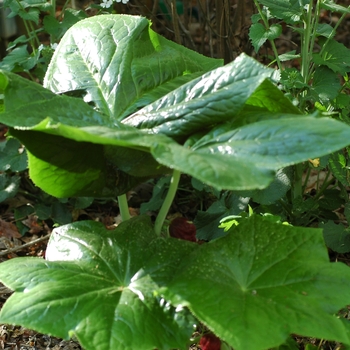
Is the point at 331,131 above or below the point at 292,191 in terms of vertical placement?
above

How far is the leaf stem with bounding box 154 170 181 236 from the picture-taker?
3.99 ft

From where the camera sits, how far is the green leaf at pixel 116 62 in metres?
1.39

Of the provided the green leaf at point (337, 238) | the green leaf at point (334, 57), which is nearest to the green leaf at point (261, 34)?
the green leaf at point (334, 57)

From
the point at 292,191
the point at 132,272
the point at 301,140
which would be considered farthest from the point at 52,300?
the point at 292,191

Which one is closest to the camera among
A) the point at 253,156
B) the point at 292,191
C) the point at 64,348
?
the point at 253,156

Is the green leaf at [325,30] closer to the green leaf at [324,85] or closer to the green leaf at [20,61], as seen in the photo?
the green leaf at [324,85]

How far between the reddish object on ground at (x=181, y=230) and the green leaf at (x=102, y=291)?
8 centimetres

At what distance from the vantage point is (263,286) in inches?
46.1

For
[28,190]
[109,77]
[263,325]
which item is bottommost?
[28,190]

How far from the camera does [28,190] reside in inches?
103

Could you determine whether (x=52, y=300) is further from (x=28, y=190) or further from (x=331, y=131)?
(x=28, y=190)

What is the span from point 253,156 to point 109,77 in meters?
0.55

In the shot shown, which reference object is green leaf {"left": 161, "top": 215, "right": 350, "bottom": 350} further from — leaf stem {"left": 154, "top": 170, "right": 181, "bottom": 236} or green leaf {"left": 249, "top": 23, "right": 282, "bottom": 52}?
green leaf {"left": 249, "top": 23, "right": 282, "bottom": 52}

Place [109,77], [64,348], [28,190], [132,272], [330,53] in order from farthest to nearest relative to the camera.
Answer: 1. [28,190]
2. [330,53]
3. [64,348]
4. [109,77]
5. [132,272]
